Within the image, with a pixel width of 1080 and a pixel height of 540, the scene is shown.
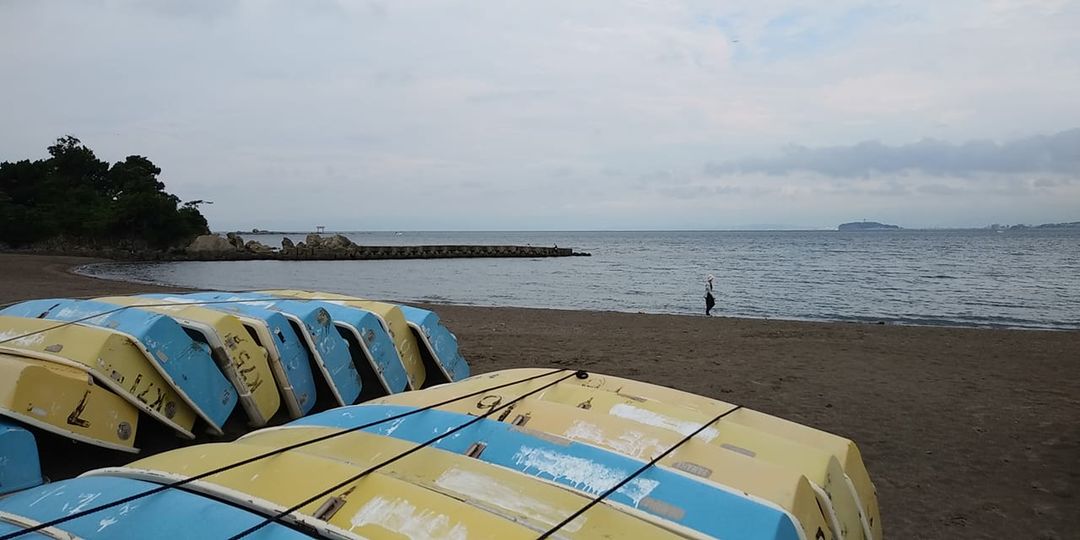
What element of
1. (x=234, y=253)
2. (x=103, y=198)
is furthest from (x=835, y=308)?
(x=103, y=198)

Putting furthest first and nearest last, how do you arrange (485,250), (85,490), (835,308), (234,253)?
1. (485,250)
2. (234,253)
3. (835,308)
4. (85,490)

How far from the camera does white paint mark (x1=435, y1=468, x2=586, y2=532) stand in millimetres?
2131

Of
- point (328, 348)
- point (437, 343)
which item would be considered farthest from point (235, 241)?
point (328, 348)

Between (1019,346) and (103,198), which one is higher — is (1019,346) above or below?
below

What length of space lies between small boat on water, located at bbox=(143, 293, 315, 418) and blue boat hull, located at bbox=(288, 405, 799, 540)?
282cm

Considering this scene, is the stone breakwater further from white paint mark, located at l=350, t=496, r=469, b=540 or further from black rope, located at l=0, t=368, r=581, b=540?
white paint mark, located at l=350, t=496, r=469, b=540

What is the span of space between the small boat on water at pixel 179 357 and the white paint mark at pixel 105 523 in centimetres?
322

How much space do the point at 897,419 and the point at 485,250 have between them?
5970 centimetres

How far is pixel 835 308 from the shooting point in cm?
2120

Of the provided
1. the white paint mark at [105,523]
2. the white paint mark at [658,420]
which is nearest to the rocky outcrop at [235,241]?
the white paint mark at [658,420]

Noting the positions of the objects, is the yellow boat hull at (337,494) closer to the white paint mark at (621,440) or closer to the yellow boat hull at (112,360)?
the white paint mark at (621,440)

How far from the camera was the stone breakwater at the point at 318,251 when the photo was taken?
4972 cm

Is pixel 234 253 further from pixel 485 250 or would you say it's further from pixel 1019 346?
pixel 1019 346

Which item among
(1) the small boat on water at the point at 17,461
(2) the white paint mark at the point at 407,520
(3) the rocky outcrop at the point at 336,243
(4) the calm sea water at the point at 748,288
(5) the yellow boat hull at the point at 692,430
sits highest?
(3) the rocky outcrop at the point at 336,243
